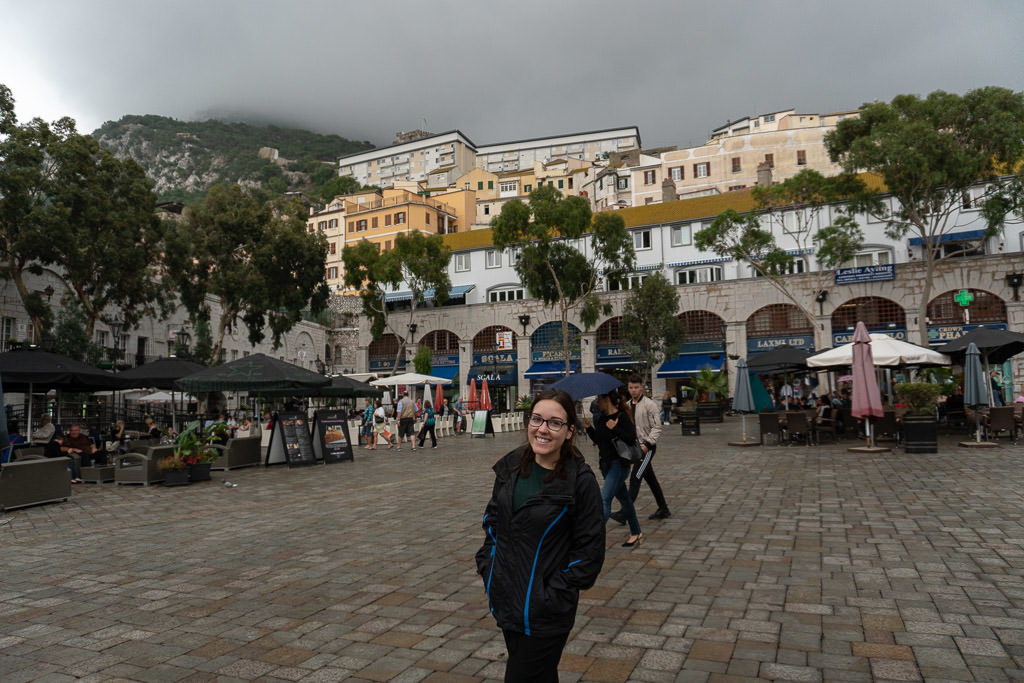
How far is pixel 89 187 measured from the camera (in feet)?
84.1

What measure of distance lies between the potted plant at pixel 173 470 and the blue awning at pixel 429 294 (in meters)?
32.2

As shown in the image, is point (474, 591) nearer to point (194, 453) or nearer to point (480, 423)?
point (194, 453)

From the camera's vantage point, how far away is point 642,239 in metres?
41.4

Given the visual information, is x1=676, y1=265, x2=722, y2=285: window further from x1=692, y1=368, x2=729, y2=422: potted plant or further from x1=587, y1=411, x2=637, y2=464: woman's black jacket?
x1=587, y1=411, x2=637, y2=464: woman's black jacket

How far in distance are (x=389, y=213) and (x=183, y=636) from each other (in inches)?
2738

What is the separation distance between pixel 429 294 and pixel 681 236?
55.9 ft

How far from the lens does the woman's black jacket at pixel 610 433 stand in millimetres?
6820

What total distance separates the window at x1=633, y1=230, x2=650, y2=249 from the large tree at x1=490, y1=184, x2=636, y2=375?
4917 mm

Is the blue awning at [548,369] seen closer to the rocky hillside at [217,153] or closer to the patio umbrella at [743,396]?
the patio umbrella at [743,396]

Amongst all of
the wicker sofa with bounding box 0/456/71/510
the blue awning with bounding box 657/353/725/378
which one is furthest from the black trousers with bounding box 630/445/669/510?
the blue awning with bounding box 657/353/725/378

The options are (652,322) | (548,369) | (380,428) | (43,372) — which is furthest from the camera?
(548,369)

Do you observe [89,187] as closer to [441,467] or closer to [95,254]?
[95,254]

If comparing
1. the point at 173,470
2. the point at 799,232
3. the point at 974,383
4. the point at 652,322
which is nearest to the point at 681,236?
the point at 652,322

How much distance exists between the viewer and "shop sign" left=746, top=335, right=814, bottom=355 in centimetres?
3569
